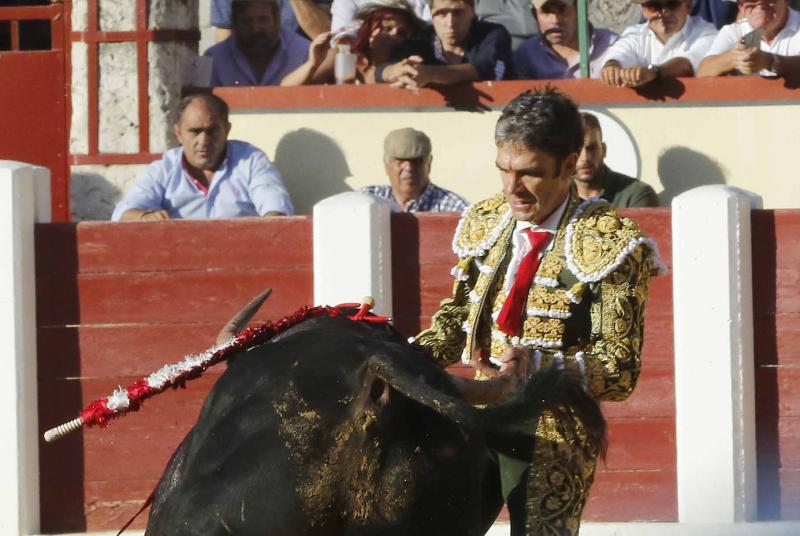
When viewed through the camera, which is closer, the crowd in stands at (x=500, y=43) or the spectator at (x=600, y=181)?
the spectator at (x=600, y=181)

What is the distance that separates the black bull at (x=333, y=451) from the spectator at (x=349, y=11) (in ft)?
13.7

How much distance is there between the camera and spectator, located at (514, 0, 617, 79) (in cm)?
668

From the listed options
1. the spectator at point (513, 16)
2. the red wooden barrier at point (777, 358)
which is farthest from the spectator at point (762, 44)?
the red wooden barrier at point (777, 358)

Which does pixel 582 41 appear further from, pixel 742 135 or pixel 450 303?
pixel 450 303

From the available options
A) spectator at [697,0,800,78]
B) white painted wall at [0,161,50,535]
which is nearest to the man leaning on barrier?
white painted wall at [0,161,50,535]

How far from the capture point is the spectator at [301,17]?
7.13 m

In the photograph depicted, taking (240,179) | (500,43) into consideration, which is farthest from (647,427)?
(500,43)

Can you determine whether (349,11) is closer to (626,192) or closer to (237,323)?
(626,192)

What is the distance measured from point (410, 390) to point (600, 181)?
3560mm

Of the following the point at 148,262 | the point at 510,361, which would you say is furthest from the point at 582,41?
the point at 510,361

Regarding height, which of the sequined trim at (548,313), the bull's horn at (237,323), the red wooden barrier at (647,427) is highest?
the sequined trim at (548,313)

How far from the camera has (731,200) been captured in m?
5.19

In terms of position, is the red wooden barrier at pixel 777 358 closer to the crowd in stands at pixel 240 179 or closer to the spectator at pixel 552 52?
the crowd in stands at pixel 240 179

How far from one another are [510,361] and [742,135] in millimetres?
3970
